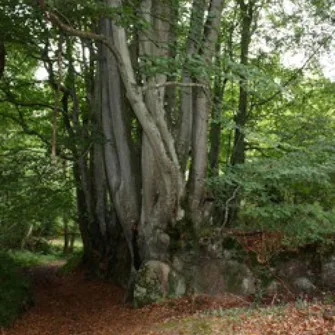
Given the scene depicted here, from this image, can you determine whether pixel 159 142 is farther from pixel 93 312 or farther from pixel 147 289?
pixel 93 312

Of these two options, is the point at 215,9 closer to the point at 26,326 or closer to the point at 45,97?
the point at 45,97

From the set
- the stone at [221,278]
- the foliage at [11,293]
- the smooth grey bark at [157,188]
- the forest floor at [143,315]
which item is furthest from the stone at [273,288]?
the foliage at [11,293]

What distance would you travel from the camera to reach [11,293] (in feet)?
27.5

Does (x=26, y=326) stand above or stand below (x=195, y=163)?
below

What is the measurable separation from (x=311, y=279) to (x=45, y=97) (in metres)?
9.23

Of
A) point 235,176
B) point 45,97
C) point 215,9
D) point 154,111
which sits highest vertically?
point 215,9

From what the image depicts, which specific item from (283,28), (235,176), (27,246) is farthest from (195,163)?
(27,246)

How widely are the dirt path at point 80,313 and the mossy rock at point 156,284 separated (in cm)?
33

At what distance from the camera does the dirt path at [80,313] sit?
7134 mm

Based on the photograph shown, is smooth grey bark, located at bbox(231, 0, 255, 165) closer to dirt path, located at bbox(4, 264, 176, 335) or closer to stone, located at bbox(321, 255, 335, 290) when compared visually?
stone, located at bbox(321, 255, 335, 290)

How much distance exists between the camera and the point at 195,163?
8.58 meters

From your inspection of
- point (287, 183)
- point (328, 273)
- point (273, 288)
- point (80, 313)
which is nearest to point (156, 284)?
point (80, 313)

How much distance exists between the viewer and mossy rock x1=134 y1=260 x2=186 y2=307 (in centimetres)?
792

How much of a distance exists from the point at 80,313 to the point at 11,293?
1.57 metres
